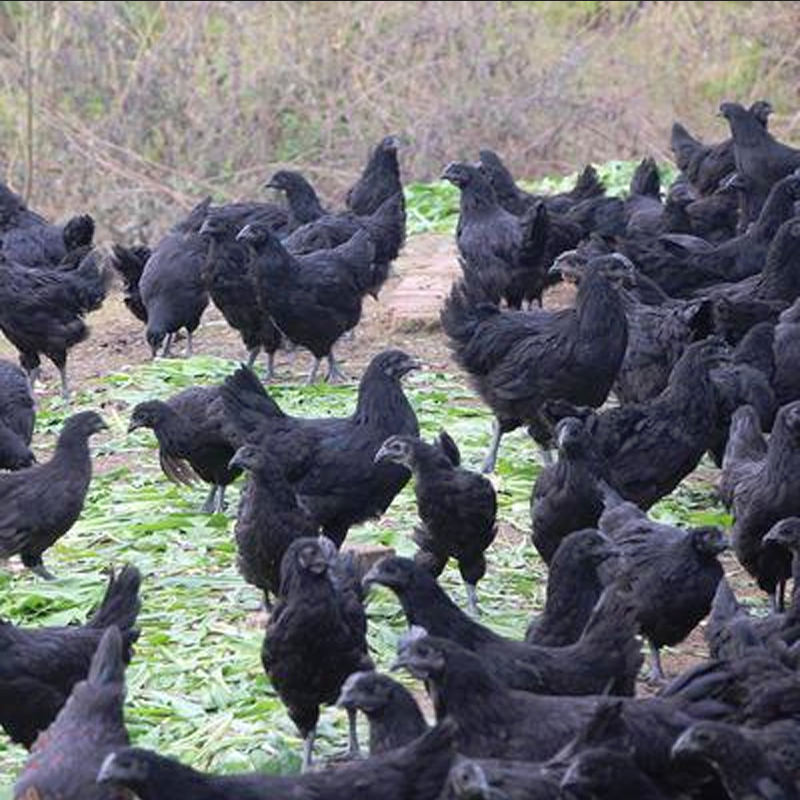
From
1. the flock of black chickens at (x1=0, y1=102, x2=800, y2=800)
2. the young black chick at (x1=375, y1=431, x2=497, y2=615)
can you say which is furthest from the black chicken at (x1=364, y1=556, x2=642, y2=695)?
the young black chick at (x1=375, y1=431, x2=497, y2=615)

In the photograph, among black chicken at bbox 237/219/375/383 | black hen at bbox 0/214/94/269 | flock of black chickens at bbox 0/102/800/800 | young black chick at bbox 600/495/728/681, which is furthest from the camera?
black hen at bbox 0/214/94/269

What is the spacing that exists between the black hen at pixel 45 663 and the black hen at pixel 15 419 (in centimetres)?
297

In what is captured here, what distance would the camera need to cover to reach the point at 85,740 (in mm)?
6398

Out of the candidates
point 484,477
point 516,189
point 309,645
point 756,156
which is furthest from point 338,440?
point 756,156

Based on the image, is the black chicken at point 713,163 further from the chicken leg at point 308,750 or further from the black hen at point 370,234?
the chicken leg at point 308,750

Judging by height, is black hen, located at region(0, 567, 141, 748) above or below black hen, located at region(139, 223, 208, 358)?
above

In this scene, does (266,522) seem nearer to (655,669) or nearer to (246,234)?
(655,669)

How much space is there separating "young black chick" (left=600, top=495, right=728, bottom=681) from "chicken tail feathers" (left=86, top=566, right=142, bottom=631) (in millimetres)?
2116

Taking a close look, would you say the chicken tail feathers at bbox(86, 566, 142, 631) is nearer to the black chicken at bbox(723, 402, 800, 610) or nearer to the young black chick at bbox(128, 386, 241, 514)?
the young black chick at bbox(128, 386, 241, 514)

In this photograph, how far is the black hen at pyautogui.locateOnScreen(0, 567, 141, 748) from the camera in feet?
24.4

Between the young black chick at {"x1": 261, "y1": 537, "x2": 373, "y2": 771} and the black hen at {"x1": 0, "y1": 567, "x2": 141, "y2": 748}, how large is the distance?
1.91 ft

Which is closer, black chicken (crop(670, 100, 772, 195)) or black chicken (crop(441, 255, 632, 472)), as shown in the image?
black chicken (crop(441, 255, 632, 472))

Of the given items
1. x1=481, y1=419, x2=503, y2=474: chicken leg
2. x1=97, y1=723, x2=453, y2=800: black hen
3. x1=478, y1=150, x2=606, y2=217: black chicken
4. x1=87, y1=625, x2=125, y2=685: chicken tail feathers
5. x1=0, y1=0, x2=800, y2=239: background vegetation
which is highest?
x1=97, y1=723, x2=453, y2=800: black hen

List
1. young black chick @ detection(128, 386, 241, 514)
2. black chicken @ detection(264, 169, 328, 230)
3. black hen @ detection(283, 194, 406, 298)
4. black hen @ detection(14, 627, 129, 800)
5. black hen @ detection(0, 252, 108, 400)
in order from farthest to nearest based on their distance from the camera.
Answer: black chicken @ detection(264, 169, 328, 230), black hen @ detection(283, 194, 406, 298), black hen @ detection(0, 252, 108, 400), young black chick @ detection(128, 386, 241, 514), black hen @ detection(14, 627, 129, 800)
